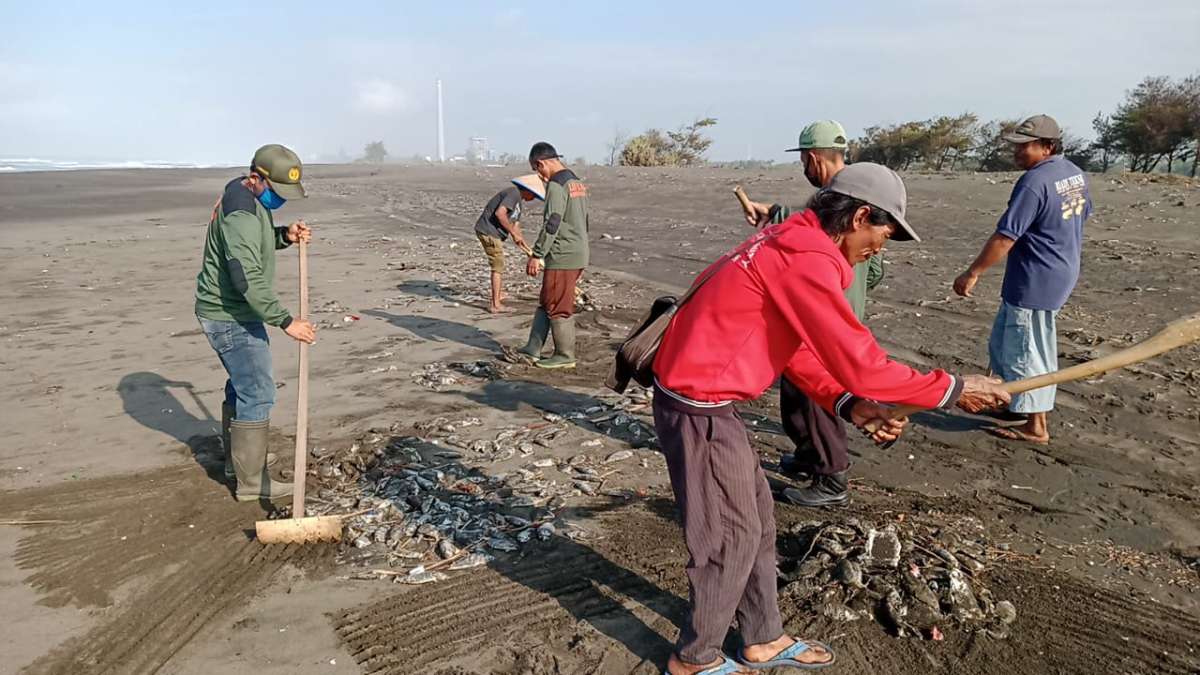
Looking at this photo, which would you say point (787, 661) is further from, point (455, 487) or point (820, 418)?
point (455, 487)

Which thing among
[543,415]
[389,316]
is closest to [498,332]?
[389,316]

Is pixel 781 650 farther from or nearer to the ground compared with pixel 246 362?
nearer to the ground

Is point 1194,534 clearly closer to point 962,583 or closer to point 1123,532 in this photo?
point 1123,532

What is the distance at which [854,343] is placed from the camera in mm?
2727

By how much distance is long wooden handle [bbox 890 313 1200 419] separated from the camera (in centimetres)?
295

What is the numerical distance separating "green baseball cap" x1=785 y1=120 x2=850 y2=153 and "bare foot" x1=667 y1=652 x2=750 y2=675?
2839 millimetres

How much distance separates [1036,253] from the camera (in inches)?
222

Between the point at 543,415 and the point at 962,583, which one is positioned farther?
the point at 543,415

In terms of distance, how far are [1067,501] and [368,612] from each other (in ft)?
13.6

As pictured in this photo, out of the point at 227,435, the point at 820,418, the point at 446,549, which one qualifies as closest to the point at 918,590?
the point at 820,418

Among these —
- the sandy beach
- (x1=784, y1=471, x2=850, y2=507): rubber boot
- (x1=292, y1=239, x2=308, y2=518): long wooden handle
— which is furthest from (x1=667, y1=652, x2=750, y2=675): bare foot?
(x1=292, y1=239, x2=308, y2=518): long wooden handle

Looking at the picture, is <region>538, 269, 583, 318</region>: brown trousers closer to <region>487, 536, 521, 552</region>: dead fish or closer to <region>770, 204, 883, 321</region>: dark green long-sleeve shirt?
<region>770, 204, 883, 321</region>: dark green long-sleeve shirt

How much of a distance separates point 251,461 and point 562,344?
3417 mm

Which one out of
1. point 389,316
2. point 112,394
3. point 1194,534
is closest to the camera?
point 1194,534
